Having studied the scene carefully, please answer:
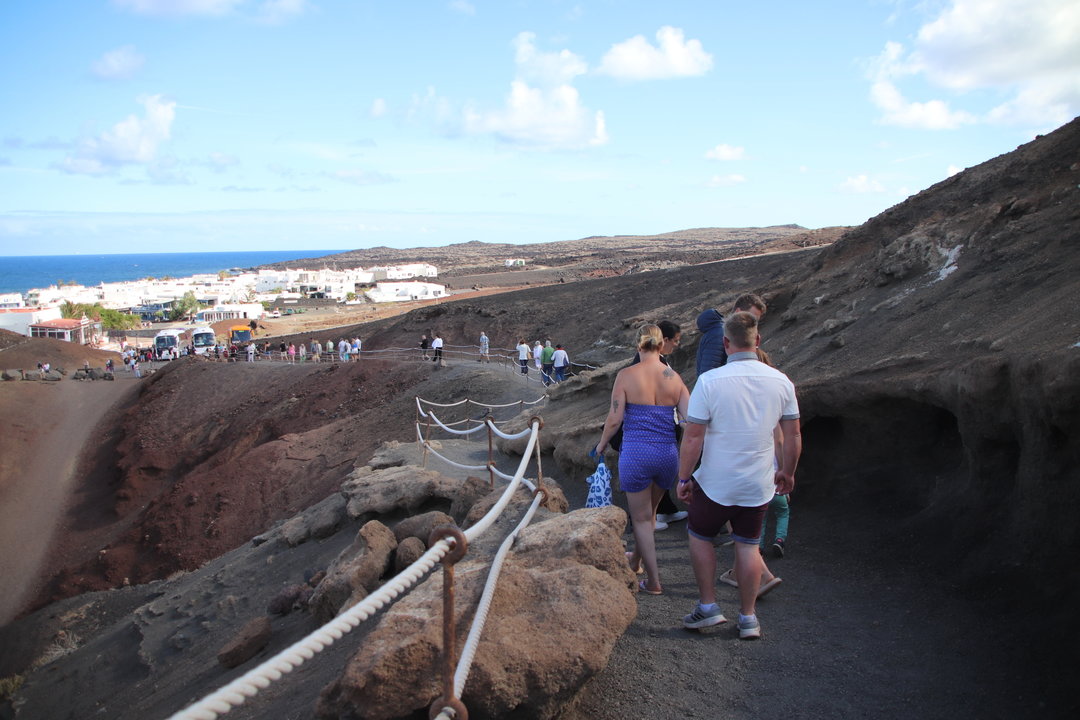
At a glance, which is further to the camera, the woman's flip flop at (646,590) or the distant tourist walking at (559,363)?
the distant tourist walking at (559,363)

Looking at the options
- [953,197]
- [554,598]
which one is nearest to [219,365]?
[953,197]

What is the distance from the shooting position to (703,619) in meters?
4.41

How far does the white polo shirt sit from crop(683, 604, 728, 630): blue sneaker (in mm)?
753

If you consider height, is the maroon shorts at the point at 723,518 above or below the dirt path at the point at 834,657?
above

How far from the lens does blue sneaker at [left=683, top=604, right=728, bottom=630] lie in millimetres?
4398

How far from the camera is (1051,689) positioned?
3531 mm

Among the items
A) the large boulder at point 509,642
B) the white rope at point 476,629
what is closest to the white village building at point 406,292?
the large boulder at point 509,642

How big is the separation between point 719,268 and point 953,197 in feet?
104

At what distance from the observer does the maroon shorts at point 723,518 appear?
414 cm

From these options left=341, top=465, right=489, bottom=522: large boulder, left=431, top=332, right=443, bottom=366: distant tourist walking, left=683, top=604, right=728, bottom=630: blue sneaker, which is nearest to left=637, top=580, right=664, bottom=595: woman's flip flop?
left=683, top=604, right=728, bottom=630: blue sneaker

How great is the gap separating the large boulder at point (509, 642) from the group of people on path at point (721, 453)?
0.63 m

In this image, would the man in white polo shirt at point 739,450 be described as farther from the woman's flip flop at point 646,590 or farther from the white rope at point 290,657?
the white rope at point 290,657

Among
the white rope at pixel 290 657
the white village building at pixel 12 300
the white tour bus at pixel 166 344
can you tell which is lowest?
the white tour bus at pixel 166 344

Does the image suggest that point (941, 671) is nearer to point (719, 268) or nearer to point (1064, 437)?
point (1064, 437)
